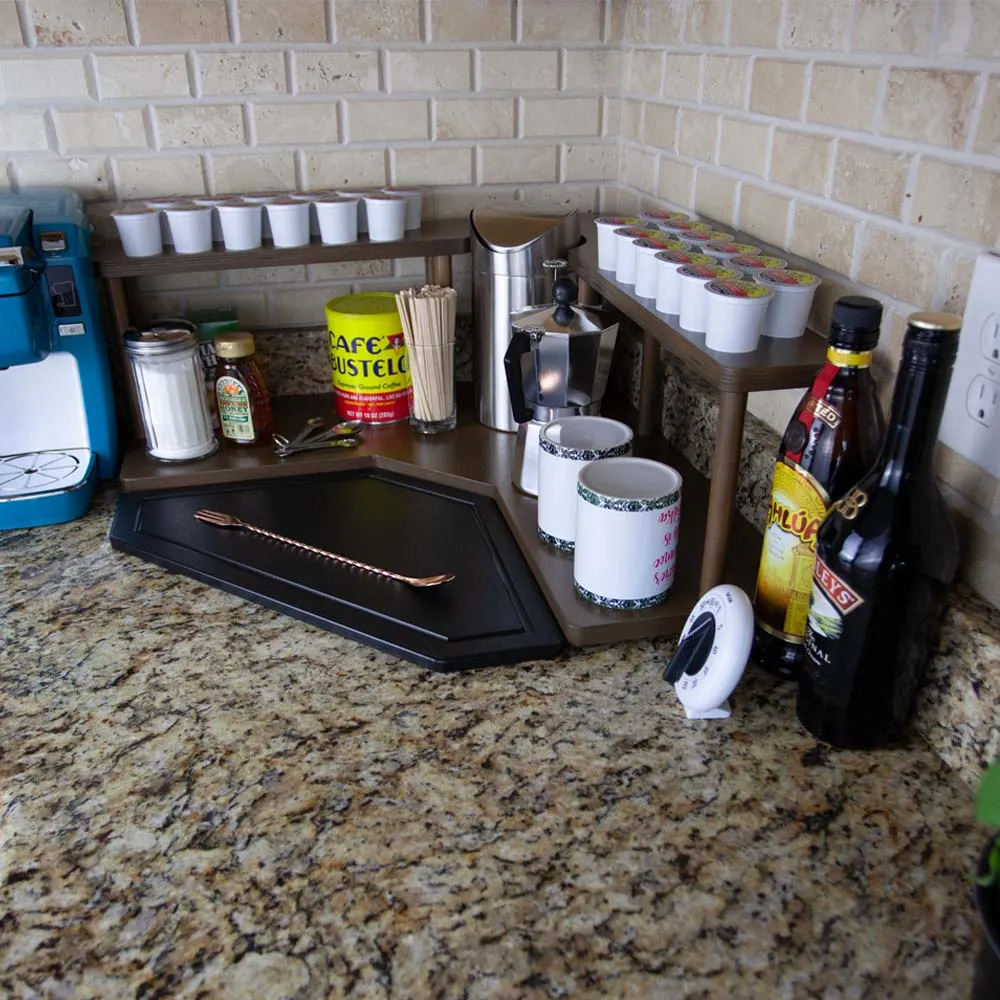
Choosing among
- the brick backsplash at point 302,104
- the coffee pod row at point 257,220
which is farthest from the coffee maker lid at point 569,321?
the brick backsplash at point 302,104

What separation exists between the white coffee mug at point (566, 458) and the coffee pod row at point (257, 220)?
451 mm

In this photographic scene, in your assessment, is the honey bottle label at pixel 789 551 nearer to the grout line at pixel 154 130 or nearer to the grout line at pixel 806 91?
the grout line at pixel 806 91

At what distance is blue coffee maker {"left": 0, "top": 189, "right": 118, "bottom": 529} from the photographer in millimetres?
1040

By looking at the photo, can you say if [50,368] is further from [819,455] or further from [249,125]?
[819,455]

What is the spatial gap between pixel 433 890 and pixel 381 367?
82 centimetres

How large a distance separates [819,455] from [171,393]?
2.68ft

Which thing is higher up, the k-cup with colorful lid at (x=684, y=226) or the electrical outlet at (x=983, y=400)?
the k-cup with colorful lid at (x=684, y=226)

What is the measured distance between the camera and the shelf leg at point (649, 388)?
1229 mm

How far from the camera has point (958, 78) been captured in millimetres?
708

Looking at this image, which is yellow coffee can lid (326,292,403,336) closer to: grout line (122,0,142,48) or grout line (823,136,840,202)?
grout line (122,0,142,48)

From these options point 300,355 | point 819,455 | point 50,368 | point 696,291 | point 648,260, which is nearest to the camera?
point 819,455

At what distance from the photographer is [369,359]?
1.29 m

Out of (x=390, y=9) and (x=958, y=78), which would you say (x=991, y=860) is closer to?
(x=958, y=78)

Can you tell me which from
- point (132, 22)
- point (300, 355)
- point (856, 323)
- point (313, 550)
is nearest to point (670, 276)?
point (856, 323)
